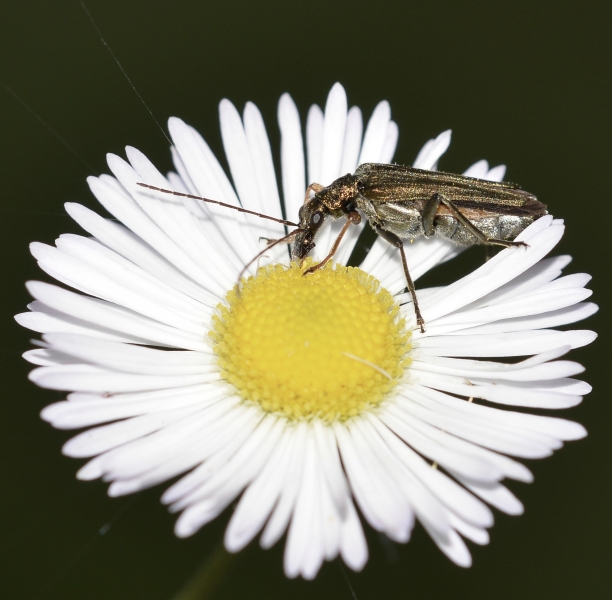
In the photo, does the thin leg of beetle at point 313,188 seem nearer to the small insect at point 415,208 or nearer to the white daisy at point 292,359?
the small insect at point 415,208

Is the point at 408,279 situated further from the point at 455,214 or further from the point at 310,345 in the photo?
the point at 310,345

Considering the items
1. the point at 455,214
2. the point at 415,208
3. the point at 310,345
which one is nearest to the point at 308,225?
the point at 415,208

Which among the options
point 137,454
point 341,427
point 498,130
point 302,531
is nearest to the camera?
point 302,531

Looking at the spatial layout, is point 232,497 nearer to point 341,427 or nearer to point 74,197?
point 341,427

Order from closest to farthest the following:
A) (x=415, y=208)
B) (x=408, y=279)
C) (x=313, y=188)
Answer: (x=408, y=279) → (x=415, y=208) → (x=313, y=188)

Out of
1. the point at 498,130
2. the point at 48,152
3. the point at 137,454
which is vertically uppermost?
the point at 48,152

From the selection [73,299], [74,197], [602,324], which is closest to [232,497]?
[73,299]

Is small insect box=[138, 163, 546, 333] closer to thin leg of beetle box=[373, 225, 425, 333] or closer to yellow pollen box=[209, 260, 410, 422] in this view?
thin leg of beetle box=[373, 225, 425, 333]

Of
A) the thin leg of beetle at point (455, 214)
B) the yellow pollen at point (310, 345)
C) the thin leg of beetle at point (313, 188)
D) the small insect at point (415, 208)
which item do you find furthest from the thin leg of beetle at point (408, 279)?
the thin leg of beetle at point (313, 188)
